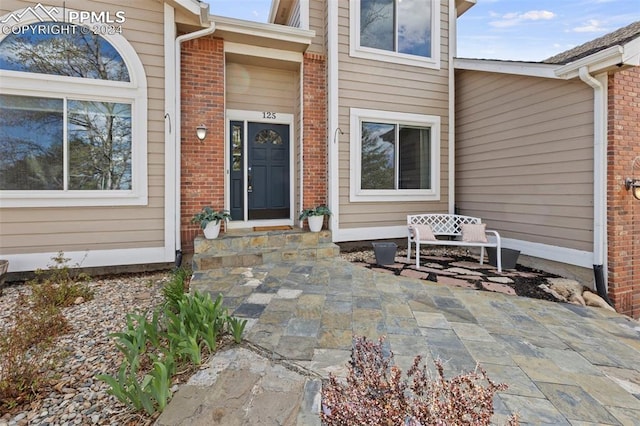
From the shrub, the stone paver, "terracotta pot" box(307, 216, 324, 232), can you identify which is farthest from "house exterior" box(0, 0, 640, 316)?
the shrub

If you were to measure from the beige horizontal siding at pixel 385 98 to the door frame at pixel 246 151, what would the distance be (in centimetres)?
110

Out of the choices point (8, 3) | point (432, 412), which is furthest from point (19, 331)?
point (8, 3)

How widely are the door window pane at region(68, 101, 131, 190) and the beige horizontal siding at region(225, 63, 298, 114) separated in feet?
6.35

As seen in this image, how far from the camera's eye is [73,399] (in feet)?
6.10

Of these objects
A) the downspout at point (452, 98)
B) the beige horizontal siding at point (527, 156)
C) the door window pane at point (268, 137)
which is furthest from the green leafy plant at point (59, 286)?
the beige horizontal siding at point (527, 156)

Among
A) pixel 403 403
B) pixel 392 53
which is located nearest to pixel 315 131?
pixel 392 53

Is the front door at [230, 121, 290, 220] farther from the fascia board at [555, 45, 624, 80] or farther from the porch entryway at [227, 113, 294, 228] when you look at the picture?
the fascia board at [555, 45, 624, 80]

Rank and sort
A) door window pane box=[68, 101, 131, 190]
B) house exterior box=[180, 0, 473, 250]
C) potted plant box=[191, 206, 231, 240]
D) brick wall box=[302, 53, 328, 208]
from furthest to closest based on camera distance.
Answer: brick wall box=[302, 53, 328, 208] < house exterior box=[180, 0, 473, 250] < potted plant box=[191, 206, 231, 240] < door window pane box=[68, 101, 131, 190]

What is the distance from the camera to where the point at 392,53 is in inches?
234

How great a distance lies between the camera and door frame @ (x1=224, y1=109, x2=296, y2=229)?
5.64 metres

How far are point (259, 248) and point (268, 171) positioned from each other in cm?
192

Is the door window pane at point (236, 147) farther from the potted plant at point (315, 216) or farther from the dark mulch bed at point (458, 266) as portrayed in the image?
the dark mulch bed at point (458, 266)

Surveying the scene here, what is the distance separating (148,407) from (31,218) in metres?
4.05

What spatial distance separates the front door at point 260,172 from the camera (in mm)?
5910
